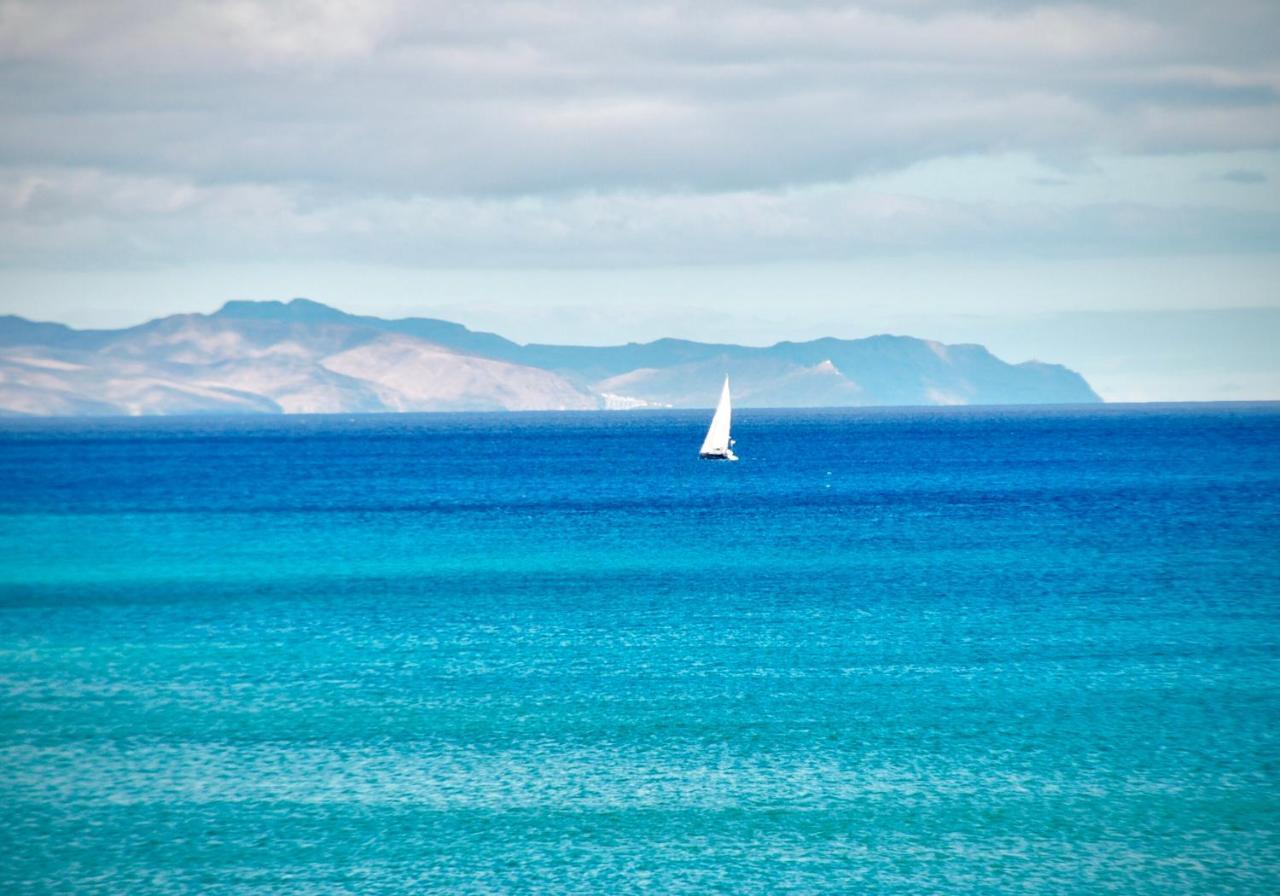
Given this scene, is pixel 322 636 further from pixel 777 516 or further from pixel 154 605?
pixel 777 516

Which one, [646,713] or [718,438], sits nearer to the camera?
[646,713]

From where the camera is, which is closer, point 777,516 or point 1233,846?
point 1233,846

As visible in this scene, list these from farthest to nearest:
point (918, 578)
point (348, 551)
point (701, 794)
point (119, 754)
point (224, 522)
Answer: point (224, 522) → point (348, 551) → point (918, 578) → point (119, 754) → point (701, 794)

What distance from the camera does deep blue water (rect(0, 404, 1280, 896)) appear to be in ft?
91.9

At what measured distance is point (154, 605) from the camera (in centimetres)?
5903

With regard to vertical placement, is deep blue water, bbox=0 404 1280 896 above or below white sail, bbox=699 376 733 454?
below

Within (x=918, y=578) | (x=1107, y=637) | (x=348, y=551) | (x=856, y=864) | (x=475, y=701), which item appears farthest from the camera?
(x=348, y=551)

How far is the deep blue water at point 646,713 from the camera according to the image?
91.9 feet

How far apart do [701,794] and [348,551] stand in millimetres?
49935

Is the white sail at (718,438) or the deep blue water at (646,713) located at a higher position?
the white sail at (718,438)

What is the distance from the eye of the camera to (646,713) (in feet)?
126

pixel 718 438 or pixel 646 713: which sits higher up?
pixel 718 438

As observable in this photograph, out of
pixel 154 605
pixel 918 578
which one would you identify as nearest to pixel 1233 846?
pixel 918 578

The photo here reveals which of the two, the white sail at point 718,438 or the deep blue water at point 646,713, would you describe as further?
the white sail at point 718,438
